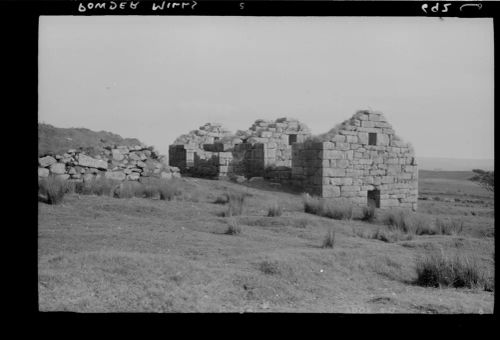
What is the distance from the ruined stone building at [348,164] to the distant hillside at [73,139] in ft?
13.9

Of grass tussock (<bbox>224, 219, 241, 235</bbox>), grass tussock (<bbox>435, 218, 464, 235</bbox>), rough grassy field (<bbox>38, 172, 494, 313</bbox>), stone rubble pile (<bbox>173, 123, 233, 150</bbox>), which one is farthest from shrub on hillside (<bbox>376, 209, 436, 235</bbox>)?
stone rubble pile (<bbox>173, 123, 233, 150</bbox>)

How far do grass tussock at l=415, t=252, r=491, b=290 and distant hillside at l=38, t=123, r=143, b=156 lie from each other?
1295 cm

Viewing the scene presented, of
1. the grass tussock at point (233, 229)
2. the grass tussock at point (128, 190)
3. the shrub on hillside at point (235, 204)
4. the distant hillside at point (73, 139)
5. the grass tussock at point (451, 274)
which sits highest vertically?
the distant hillside at point (73, 139)

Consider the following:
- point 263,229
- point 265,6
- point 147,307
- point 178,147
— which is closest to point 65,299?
point 147,307

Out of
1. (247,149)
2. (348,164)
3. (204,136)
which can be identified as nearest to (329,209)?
(348,164)

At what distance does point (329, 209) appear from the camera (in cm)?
1414

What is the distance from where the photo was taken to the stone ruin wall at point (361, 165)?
1706 centimetres

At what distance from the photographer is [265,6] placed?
5.98m

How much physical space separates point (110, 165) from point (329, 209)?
7.18 meters

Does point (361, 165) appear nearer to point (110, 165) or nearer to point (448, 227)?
point (448, 227)

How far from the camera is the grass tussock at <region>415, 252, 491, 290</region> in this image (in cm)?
798

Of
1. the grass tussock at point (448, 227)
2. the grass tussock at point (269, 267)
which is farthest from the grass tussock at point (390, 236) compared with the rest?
the grass tussock at point (269, 267)

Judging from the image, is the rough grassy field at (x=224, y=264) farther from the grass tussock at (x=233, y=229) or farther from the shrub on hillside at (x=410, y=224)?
the shrub on hillside at (x=410, y=224)
